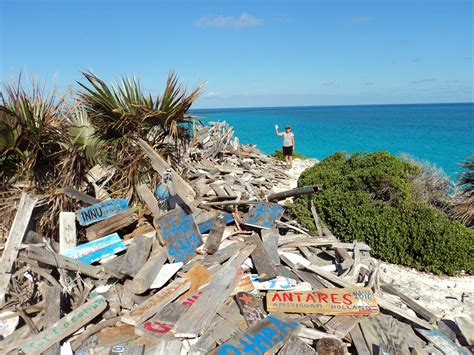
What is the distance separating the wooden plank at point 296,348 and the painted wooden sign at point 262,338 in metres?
0.06

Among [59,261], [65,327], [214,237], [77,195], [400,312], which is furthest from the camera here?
[214,237]

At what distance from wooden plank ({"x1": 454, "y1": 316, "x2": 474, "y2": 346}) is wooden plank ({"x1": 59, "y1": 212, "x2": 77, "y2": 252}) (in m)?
5.36

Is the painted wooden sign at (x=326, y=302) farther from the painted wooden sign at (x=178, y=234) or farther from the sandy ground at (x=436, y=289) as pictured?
the sandy ground at (x=436, y=289)

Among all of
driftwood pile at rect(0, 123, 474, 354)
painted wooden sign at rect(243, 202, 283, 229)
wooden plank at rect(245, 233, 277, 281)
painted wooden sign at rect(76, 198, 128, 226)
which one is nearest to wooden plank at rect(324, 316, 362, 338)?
driftwood pile at rect(0, 123, 474, 354)

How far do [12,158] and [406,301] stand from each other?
21.3 ft

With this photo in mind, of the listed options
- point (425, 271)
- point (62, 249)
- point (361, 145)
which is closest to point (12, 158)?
point (62, 249)

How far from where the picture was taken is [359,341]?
13.4 feet

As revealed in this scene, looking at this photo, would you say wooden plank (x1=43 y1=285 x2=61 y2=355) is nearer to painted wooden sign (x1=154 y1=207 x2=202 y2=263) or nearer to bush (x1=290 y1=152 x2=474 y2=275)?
painted wooden sign (x1=154 y1=207 x2=202 y2=263)

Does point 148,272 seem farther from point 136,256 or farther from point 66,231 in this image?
point 66,231

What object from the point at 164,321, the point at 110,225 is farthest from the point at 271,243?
the point at 110,225

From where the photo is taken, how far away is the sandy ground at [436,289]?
19.6 ft

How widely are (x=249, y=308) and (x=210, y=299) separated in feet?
1.63

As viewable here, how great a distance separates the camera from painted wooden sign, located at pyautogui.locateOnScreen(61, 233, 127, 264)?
495 cm

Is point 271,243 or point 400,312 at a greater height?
point 271,243
